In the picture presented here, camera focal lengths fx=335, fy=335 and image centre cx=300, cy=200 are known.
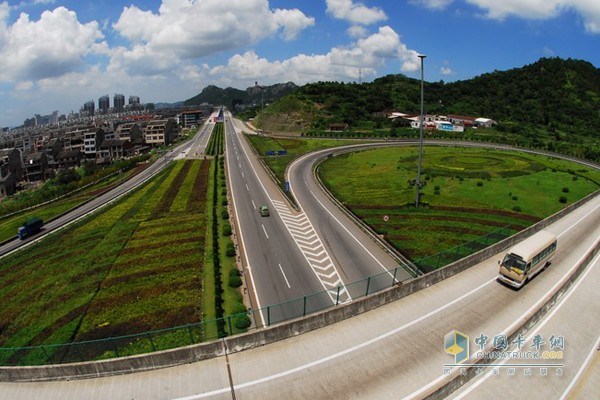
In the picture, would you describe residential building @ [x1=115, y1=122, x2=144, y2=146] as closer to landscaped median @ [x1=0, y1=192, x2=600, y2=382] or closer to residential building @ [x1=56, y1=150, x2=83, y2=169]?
residential building @ [x1=56, y1=150, x2=83, y2=169]

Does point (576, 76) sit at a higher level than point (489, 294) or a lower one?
higher

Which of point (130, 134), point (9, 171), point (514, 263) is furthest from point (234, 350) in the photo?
point (130, 134)

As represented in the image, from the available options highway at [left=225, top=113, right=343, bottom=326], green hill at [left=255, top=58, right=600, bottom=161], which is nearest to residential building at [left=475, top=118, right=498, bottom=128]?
green hill at [left=255, top=58, right=600, bottom=161]

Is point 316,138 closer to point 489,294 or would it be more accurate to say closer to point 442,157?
point 442,157

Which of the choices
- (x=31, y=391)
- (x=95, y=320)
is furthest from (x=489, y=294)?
(x=95, y=320)

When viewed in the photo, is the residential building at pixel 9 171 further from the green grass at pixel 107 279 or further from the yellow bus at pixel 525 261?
the yellow bus at pixel 525 261
